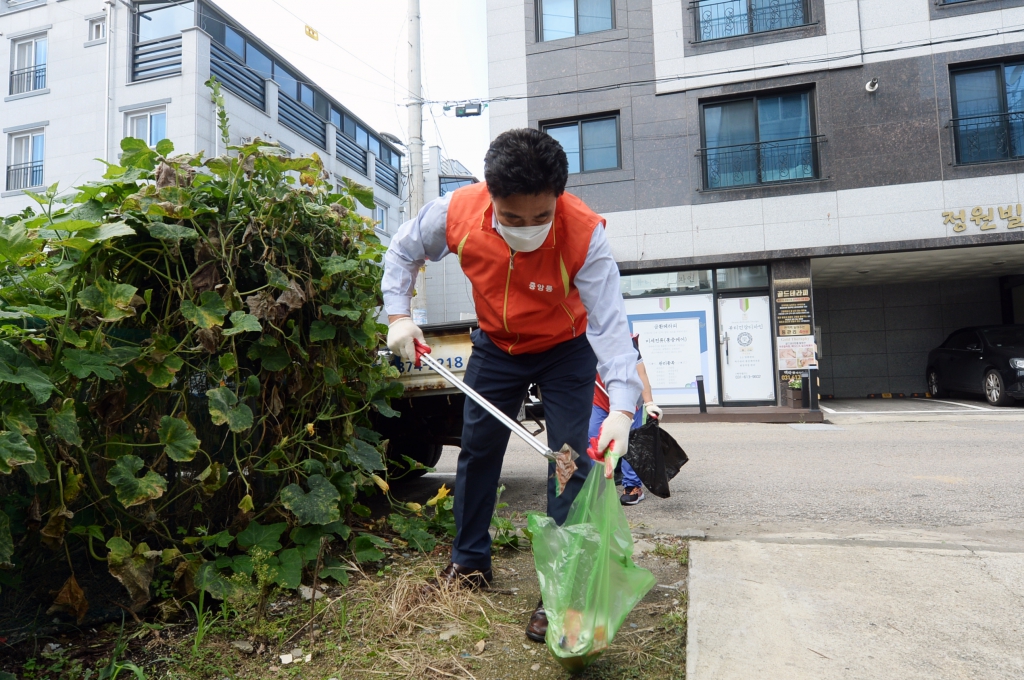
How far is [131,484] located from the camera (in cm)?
194

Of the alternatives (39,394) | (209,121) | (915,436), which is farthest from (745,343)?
(209,121)

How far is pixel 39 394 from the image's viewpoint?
1.67m

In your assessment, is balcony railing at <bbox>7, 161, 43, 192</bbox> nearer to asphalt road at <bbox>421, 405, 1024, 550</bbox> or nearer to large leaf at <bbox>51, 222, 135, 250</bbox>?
asphalt road at <bbox>421, 405, 1024, 550</bbox>

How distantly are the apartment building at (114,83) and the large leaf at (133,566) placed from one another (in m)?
15.7

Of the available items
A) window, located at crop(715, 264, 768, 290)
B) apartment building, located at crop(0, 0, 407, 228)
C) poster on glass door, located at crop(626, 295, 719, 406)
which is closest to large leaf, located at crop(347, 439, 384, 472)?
poster on glass door, located at crop(626, 295, 719, 406)

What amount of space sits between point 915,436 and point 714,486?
13.5ft

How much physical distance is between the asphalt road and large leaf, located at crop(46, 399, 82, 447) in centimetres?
262

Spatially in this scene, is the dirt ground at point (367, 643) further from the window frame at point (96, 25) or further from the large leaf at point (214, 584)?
the window frame at point (96, 25)

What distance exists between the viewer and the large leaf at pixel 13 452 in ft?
5.08

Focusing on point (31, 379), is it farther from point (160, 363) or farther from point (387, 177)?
point (387, 177)

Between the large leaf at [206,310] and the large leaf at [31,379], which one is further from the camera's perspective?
the large leaf at [206,310]

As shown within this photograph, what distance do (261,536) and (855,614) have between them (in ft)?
6.48

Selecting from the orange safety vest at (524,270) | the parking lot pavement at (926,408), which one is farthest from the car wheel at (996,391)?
the orange safety vest at (524,270)

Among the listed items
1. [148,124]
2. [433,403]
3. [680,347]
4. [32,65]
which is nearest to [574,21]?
Result: [680,347]
